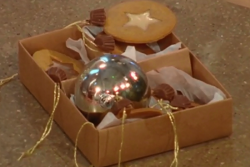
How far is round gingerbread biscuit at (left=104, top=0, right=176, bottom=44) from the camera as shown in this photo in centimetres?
91

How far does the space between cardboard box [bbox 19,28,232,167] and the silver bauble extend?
22mm

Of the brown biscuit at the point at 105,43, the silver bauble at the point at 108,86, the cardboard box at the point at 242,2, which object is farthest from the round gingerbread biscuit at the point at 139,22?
the cardboard box at the point at 242,2

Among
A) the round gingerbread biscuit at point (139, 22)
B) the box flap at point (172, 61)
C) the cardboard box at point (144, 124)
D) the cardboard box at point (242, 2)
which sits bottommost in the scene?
the cardboard box at point (242, 2)

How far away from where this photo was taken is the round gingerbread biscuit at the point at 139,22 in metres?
0.91

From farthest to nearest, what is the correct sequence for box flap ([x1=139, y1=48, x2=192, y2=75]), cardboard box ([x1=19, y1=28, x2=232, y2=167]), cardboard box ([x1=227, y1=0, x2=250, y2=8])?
1. cardboard box ([x1=227, y1=0, x2=250, y2=8])
2. box flap ([x1=139, y1=48, x2=192, y2=75])
3. cardboard box ([x1=19, y1=28, x2=232, y2=167])

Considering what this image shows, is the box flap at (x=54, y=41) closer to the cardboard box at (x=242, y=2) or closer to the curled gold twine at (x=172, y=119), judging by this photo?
the curled gold twine at (x=172, y=119)

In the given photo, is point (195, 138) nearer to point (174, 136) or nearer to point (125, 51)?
point (174, 136)

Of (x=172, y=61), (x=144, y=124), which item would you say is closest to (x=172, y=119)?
(x=144, y=124)

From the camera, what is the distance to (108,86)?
0.76 meters

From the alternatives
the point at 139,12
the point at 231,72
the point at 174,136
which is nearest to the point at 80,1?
the point at 139,12

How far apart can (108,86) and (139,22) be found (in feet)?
0.68

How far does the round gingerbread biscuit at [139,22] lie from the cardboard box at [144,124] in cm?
6

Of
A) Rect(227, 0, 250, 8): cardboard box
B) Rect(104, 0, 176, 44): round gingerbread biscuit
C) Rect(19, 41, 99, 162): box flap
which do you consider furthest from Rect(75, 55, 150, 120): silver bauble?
Rect(227, 0, 250, 8): cardboard box

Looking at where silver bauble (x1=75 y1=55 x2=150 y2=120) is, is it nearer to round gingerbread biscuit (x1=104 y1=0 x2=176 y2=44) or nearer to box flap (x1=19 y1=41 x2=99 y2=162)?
box flap (x1=19 y1=41 x2=99 y2=162)
